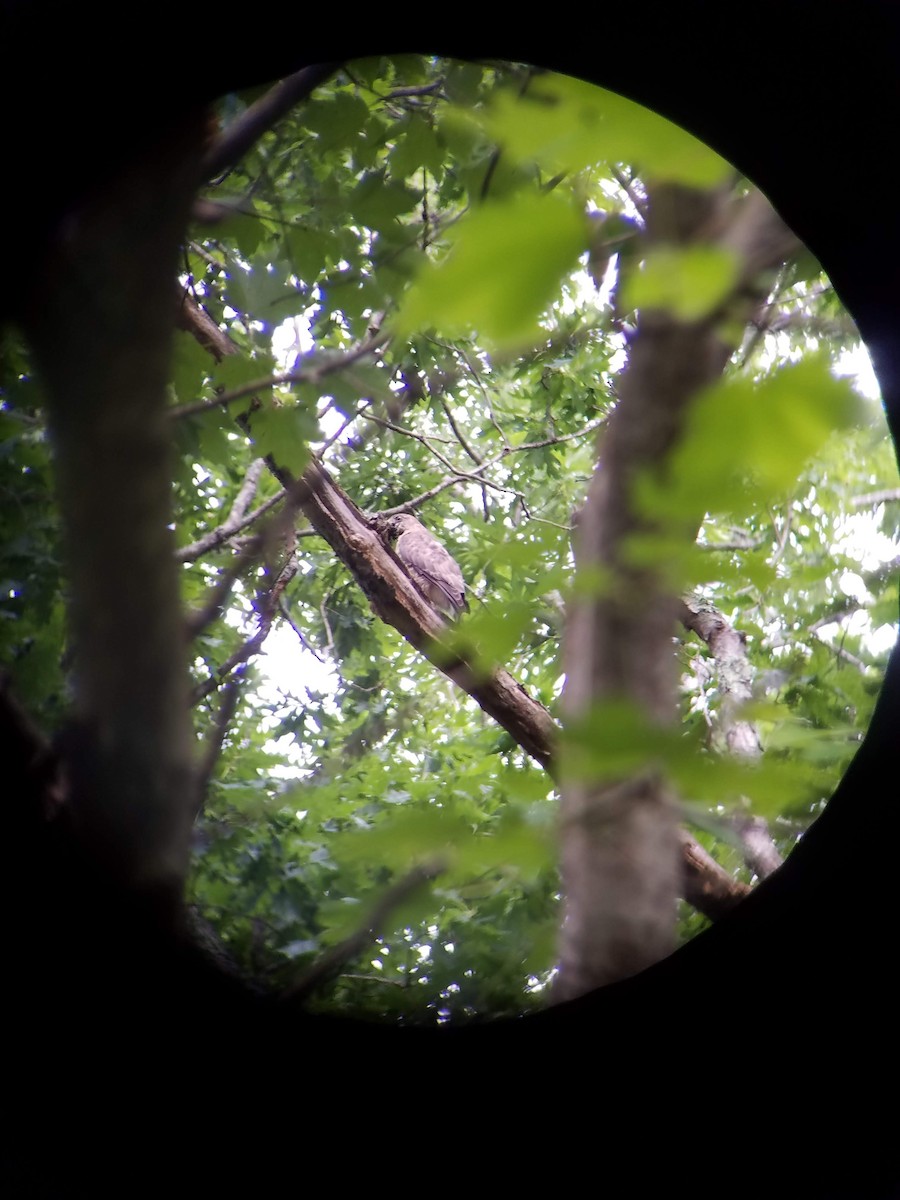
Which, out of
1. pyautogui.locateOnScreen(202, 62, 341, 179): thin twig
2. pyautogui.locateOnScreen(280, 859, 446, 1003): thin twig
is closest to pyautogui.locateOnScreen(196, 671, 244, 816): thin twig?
pyautogui.locateOnScreen(280, 859, 446, 1003): thin twig

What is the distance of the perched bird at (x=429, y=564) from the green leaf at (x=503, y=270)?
3.96 feet

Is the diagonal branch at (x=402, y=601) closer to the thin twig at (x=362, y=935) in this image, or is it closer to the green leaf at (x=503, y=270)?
the thin twig at (x=362, y=935)

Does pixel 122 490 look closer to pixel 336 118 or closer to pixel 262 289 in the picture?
pixel 262 289

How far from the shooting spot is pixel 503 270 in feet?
0.87

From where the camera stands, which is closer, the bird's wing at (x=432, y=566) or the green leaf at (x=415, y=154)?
the green leaf at (x=415, y=154)

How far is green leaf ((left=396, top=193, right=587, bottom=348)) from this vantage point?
0.84 ft

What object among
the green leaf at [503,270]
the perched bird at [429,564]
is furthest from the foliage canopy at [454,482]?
the perched bird at [429,564]

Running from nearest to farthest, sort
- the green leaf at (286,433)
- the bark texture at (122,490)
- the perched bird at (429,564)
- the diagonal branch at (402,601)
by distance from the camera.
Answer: the bark texture at (122,490)
the green leaf at (286,433)
the diagonal branch at (402,601)
the perched bird at (429,564)

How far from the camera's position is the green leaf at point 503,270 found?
0.26 m

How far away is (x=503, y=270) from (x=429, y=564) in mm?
1289

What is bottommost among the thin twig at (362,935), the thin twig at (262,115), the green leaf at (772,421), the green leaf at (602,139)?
the green leaf at (772,421)

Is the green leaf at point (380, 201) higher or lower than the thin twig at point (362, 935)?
higher

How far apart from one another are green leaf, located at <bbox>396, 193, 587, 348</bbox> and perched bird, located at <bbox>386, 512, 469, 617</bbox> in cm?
121

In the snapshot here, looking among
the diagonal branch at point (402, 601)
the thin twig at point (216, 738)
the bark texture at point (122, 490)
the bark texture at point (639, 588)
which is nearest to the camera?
the bark texture at point (639, 588)
